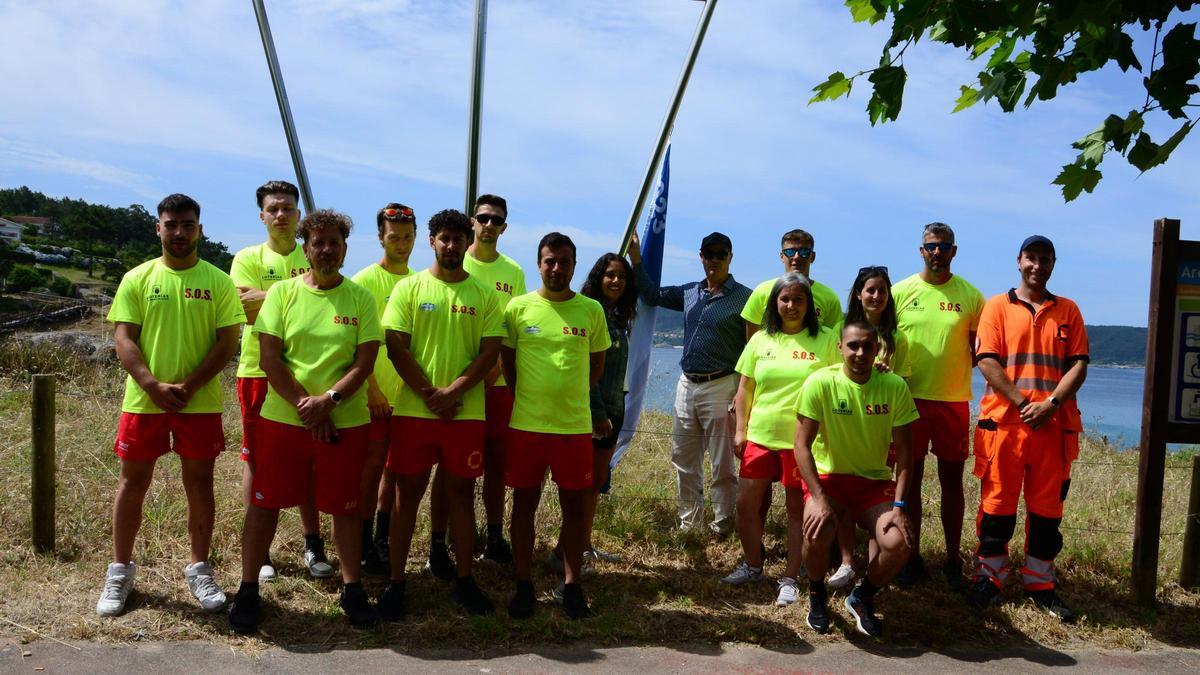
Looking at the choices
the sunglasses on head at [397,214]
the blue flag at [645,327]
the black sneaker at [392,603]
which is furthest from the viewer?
the blue flag at [645,327]

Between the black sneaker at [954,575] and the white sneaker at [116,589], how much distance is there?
14.7 ft

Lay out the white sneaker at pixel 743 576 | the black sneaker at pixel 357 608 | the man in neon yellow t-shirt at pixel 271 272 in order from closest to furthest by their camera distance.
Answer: the black sneaker at pixel 357 608, the man in neon yellow t-shirt at pixel 271 272, the white sneaker at pixel 743 576

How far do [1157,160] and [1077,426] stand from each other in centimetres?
257

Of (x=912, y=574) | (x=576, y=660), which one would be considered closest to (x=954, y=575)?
(x=912, y=574)

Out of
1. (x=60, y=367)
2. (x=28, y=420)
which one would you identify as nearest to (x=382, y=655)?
(x=28, y=420)

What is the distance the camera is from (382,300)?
5.25 m

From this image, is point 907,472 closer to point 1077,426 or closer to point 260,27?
point 1077,426

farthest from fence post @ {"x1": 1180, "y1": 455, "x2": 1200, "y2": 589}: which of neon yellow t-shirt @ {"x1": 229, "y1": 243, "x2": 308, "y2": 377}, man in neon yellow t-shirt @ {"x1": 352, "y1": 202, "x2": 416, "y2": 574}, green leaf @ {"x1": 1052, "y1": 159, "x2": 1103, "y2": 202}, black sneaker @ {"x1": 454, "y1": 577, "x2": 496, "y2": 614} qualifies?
→ neon yellow t-shirt @ {"x1": 229, "y1": 243, "x2": 308, "y2": 377}

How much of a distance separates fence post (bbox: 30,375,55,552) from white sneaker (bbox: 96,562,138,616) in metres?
0.82

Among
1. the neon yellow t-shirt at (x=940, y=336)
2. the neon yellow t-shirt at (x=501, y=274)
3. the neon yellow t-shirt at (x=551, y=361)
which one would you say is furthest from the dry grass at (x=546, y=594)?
the neon yellow t-shirt at (x=501, y=274)

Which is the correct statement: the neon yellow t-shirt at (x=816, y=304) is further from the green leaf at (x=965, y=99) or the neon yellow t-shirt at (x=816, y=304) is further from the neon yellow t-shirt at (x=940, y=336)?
the green leaf at (x=965, y=99)

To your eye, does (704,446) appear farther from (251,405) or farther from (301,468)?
(251,405)

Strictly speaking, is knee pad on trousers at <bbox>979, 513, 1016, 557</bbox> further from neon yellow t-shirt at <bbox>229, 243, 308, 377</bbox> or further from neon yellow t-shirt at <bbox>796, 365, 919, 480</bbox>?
neon yellow t-shirt at <bbox>229, 243, 308, 377</bbox>

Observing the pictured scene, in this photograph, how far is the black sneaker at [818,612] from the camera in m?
4.71
